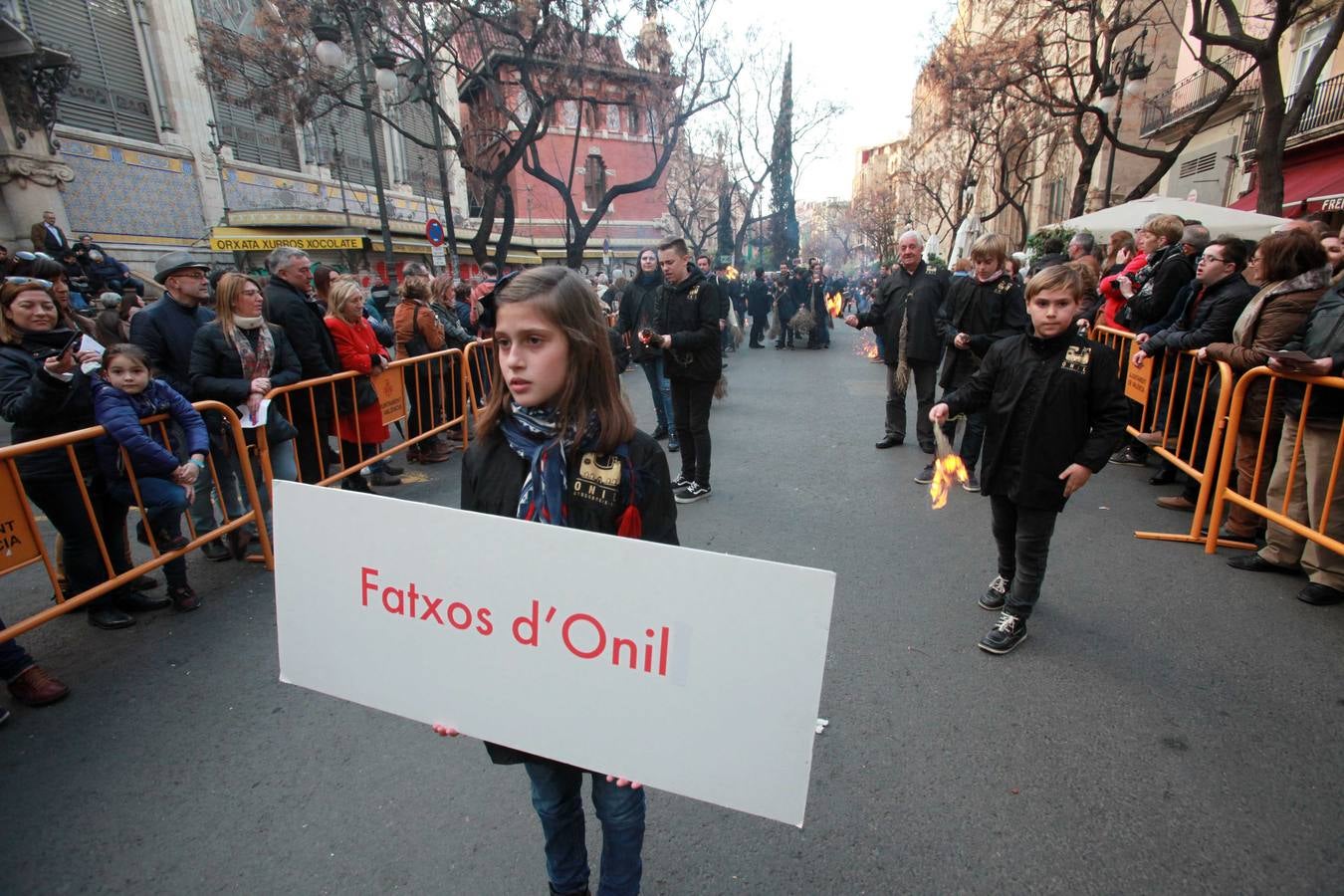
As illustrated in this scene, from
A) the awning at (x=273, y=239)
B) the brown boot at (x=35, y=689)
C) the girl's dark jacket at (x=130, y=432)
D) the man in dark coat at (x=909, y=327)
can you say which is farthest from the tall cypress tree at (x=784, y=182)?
the brown boot at (x=35, y=689)

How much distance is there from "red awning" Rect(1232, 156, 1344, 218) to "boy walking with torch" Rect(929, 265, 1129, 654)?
48.2ft

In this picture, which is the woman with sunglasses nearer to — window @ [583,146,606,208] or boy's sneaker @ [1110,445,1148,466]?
boy's sneaker @ [1110,445,1148,466]

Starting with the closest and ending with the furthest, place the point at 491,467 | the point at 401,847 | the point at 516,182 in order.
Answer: the point at 491,467, the point at 401,847, the point at 516,182

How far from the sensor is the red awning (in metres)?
13.9

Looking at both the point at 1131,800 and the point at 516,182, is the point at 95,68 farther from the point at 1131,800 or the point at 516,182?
the point at 516,182

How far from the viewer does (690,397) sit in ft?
17.7

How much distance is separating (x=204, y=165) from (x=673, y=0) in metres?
14.9

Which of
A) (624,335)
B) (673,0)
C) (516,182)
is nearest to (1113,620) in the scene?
(624,335)

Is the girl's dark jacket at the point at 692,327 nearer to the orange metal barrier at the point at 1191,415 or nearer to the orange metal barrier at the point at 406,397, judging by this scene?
the orange metal barrier at the point at 406,397

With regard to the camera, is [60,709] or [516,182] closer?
[60,709]

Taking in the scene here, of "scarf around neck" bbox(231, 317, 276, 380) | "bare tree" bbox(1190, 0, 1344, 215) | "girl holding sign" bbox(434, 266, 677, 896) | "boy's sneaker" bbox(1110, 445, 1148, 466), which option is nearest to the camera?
"girl holding sign" bbox(434, 266, 677, 896)

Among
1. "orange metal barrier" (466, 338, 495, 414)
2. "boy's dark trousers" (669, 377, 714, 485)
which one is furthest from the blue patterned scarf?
"orange metal barrier" (466, 338, 495, 414)

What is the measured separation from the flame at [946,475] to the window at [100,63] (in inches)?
852

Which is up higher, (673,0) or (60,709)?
(673,0)
